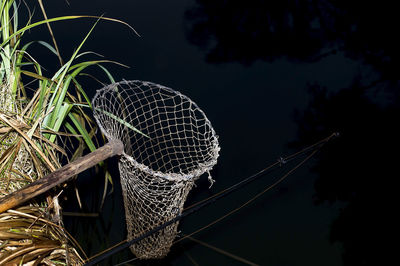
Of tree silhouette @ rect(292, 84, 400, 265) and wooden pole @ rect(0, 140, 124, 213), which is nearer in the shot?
wooden pole @ rect(0, 140, 124, 213)

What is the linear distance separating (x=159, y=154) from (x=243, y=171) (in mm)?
491

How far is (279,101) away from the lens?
2.80 m

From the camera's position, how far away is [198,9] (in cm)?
348

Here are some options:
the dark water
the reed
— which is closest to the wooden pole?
the reed

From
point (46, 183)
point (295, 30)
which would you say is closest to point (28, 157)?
point (46, 183)

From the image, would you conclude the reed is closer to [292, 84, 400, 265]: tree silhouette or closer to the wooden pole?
the wooden pole

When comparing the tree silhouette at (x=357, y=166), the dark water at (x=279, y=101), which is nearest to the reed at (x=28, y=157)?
the dark water at (x=279, y=101)

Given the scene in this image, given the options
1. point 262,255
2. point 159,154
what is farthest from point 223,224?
point 159,154

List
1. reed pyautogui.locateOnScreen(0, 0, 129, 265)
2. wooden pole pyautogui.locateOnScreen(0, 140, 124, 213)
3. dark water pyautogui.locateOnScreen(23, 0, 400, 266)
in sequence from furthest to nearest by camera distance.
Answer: dark water pyautogui.locateOnScreen(23, 0, 400, 266) → reed pyautogui.locateOnScreen(0, 0, 129, 265) → wooden pole pyautogui.locateOnScreen(0, 140, 124, 213)

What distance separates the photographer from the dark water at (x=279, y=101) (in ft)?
6.33

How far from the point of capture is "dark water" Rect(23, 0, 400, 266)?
1.93 metres

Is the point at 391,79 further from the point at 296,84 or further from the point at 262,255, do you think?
the point at 262,255

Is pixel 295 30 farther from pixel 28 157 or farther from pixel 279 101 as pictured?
pixel 28 157

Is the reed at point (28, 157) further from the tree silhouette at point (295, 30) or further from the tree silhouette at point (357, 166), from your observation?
the tree silhouette at point (295, 30)
